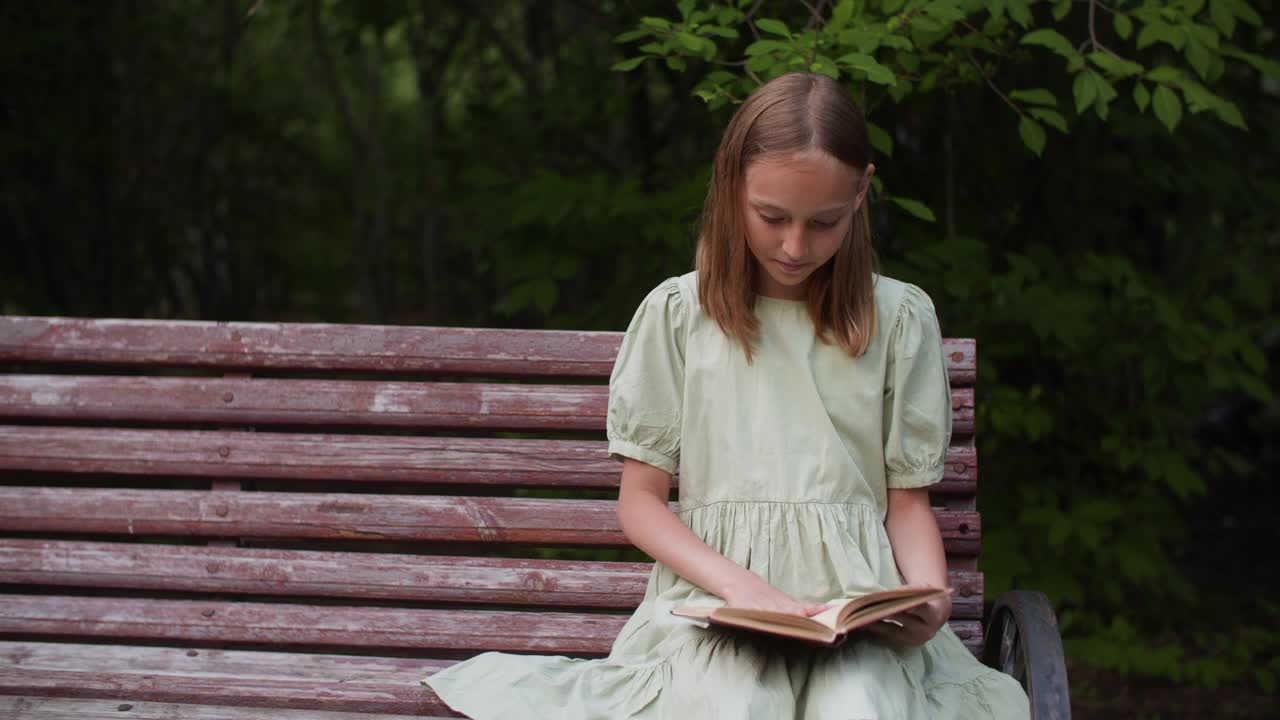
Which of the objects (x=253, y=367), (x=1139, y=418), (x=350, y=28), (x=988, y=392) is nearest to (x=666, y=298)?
(x=253, y=367)

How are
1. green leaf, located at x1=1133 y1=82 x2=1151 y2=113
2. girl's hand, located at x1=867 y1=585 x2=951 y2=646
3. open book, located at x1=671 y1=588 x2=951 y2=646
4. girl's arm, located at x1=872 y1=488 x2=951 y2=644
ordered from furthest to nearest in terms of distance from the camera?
green leaf, located at x1=1133 y1=82 x2=1151 y2=113, girl's arm, located at x1=872 y1=488 x2=951 y2=644, girl's hand, located at x1=867 y1=585 x2=951 y2=646, open book, located at x1=671 y1=588 x2=951 y2=646

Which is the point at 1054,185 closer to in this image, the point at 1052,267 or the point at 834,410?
the point at 1052,267

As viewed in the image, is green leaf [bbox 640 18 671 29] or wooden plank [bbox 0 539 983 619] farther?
green leaf [bbox 640 18 671 29]

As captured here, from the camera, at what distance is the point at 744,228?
7.63ft

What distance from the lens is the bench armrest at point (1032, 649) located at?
2.15 m

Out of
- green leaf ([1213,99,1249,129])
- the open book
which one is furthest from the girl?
green leaf ([1213,99,1249,129])

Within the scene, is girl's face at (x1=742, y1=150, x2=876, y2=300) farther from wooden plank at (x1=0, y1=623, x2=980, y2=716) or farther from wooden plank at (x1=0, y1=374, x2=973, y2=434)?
wooden plank at (x1=0, y1=623, x2=980, y2=716)

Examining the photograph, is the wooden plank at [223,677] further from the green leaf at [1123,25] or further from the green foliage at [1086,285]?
the green leaf at [1123,25]

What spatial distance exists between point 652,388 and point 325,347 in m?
0.92

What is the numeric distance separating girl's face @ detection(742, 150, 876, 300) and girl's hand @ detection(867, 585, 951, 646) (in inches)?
23.9

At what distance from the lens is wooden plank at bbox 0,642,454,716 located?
2.54 meters

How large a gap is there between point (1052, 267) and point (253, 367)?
8.43 ft

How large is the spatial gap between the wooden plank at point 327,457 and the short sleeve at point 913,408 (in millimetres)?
406

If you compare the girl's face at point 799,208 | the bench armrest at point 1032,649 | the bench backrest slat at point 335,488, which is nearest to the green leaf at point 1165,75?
the bench backrest slat at point 335,488
